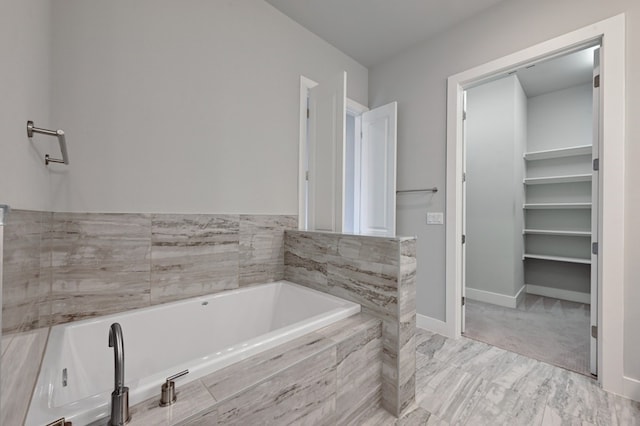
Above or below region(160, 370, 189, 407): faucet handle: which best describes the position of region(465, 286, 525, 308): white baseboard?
below

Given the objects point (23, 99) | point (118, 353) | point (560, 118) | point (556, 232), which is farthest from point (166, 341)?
point (560, 118)

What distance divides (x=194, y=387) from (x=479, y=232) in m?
3.61

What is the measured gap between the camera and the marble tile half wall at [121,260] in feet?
3.33

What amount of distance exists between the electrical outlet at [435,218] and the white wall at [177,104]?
4.30 feet

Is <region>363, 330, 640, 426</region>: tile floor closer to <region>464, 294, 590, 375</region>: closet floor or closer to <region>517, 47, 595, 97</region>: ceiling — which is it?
<region>464, 294, 590, 375</region>: closet floor

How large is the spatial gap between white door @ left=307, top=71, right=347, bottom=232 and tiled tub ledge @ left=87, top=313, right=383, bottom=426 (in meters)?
0.90

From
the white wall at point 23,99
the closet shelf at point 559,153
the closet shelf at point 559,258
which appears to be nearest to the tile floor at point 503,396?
the white wall at point 23,99

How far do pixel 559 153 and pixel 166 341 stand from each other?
4.65 metres

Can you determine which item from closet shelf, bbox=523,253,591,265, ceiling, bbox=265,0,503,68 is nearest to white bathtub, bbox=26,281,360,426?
ceiling, bbox=265,0,503,68

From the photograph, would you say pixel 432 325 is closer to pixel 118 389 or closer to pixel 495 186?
pixel 495 186

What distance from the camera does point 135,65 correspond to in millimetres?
1583

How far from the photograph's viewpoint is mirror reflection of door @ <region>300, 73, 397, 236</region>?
7.06 feet

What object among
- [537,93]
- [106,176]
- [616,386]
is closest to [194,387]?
[106,176]

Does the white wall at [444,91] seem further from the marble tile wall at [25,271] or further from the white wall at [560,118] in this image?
the marble tile wall at [25,271]
